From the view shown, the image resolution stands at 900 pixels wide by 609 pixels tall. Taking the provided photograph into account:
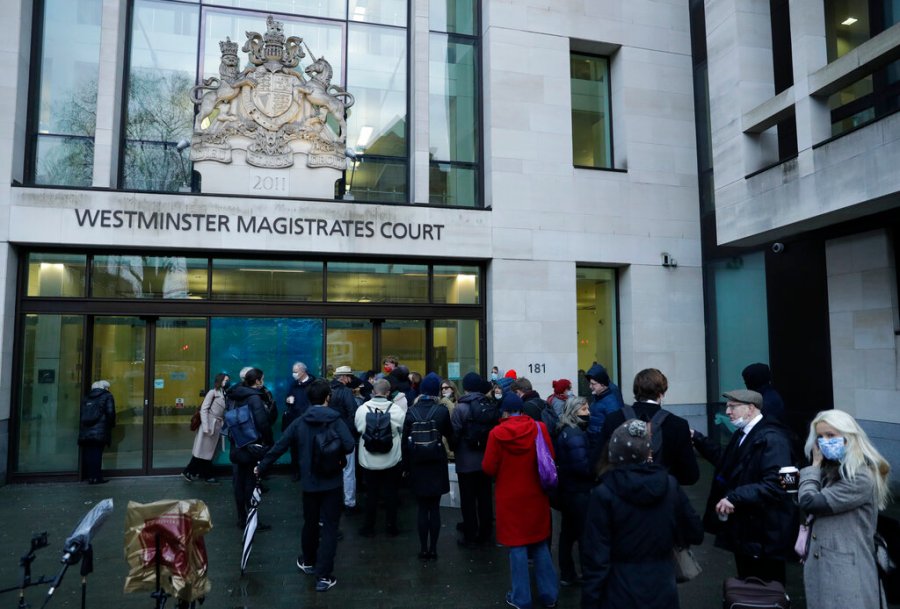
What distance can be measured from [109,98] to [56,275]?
132 inches

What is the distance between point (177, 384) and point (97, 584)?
566cm

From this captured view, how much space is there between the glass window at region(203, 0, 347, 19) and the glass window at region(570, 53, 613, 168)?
5278 mm

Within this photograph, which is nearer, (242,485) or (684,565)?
(684,565)

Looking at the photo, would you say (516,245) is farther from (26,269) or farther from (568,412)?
(26,269)

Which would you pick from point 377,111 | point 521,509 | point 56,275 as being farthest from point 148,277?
point 521,509

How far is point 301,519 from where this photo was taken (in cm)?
815

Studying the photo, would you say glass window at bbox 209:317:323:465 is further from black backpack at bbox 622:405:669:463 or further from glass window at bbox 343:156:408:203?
black backpack at bbox 622:405:669:463

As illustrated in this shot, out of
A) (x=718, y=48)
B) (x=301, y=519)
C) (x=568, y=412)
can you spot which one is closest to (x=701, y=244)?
(x=718, y=48)

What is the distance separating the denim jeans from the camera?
5082 mm

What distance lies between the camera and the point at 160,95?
11.6 m

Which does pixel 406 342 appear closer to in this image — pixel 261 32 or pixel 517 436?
pixel 261 32

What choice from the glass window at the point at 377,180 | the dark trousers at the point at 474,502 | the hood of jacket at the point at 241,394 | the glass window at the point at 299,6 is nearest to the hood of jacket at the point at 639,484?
the dark trousers at the point at 474,502

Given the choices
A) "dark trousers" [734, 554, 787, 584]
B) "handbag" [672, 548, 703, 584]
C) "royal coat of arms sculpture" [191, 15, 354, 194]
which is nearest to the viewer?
"handbag" [672, 548, 703, 584]

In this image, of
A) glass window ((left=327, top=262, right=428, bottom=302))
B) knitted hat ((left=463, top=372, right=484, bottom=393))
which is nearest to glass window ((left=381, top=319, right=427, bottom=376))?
glass window ((left=327, top=262, right=428, bottom=302))
